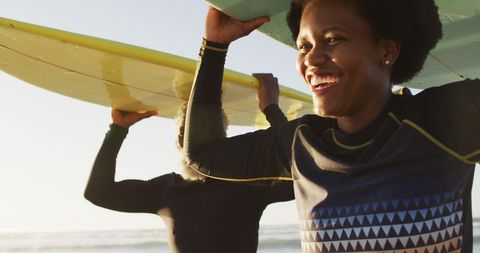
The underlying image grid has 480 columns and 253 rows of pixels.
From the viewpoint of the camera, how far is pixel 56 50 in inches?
124

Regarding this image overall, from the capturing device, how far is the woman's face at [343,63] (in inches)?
52.4

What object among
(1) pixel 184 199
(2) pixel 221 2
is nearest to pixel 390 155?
(2) pixel 221 2

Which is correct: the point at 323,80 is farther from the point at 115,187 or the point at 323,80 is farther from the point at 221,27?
the point at 115,187

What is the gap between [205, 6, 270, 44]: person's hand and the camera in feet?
5.58

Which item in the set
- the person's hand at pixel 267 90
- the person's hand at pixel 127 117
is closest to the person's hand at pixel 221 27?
the person's hand at pixel 267 90

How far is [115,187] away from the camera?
11.6 feet

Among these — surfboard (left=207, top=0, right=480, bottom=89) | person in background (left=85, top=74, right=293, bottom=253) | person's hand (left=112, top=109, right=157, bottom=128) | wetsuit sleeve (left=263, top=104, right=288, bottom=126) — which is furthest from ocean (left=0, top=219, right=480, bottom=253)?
surfboard (left=207, top=0, right=480, bottom=89)

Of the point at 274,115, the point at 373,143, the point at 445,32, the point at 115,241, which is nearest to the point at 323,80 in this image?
the point at 373,143

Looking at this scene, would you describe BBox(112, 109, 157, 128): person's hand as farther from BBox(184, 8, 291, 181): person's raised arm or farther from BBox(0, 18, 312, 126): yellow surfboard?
BBox(184, 8, 291, 181): person's raised arm

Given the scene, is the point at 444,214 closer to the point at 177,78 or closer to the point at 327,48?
the point at 327,48

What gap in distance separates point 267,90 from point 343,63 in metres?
2.03

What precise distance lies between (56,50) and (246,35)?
5.73 feet

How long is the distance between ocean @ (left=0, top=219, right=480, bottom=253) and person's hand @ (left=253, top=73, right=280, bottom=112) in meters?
12.9

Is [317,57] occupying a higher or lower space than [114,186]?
higher
